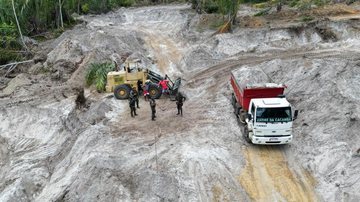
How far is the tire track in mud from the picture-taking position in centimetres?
1530

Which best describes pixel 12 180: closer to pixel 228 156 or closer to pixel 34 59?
pixel 228 156

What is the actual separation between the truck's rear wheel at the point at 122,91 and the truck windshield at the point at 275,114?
999 cm

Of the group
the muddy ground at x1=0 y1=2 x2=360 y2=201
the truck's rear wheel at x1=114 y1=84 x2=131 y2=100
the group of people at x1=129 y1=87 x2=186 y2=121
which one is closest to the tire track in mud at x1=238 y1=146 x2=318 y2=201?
the muddy ground at x1=0 y1=2 x2=360 y2=201

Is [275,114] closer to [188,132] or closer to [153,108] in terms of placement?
[188,132]

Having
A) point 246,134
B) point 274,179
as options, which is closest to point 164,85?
point 246,134

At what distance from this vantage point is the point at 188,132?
20219mm

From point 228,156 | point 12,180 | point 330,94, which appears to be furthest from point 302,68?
point 12,180

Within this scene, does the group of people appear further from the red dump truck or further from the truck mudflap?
the truck mudflap

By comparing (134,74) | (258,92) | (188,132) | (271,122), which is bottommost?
(188,132)

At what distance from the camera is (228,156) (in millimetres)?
17875

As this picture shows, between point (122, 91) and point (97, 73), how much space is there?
390 centimetres

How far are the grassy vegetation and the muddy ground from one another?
2.62 ft

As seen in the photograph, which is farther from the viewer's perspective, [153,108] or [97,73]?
[97,73]

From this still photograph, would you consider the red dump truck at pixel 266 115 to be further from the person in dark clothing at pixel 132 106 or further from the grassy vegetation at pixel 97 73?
the grassy vegetation at pixel 97 73
